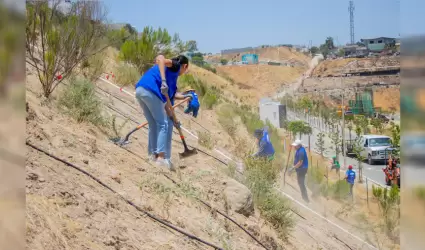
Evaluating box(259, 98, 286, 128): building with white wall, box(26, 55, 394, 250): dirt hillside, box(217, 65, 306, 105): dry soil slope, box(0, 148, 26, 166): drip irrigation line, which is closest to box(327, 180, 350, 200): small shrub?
box(26, 55, 394, 250): dirt hillside

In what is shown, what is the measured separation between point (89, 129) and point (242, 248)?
8.83ft

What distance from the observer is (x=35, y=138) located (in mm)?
4660

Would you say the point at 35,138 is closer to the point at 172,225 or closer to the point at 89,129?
the point at 172,225

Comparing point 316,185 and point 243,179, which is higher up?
point 243,179

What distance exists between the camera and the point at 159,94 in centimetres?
578

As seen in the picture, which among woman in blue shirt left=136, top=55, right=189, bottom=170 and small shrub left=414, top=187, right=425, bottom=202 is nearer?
small shrub left=414, top=187, right=425, bottom=202

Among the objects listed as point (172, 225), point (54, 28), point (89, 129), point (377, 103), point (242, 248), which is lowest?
point (377, 103)

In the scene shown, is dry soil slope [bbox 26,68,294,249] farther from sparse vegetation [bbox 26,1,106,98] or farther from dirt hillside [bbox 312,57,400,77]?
dirt hillside [bbox 312,57,400,77]

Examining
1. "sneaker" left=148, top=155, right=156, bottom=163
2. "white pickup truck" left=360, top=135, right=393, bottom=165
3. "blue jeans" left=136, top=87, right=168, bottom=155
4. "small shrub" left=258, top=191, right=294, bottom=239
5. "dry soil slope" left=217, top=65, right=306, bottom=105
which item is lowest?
"dry soil slope" left=217, top=65, right=306, bottom=105

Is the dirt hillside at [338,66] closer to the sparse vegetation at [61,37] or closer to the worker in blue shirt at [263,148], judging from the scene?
the worker in blue shirt at [263,148]

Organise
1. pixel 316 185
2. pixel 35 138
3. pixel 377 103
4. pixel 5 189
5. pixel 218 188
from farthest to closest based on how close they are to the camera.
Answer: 1. pixel 377 103
2. pixel 316 185
3. pixel 218 188
4. pixel 35 138
5. pixel 5 189

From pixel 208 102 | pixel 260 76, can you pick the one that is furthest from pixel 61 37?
pixel 260 76

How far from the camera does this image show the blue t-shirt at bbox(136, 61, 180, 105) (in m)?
5.75

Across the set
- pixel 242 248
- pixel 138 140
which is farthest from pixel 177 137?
pixel 242 248
